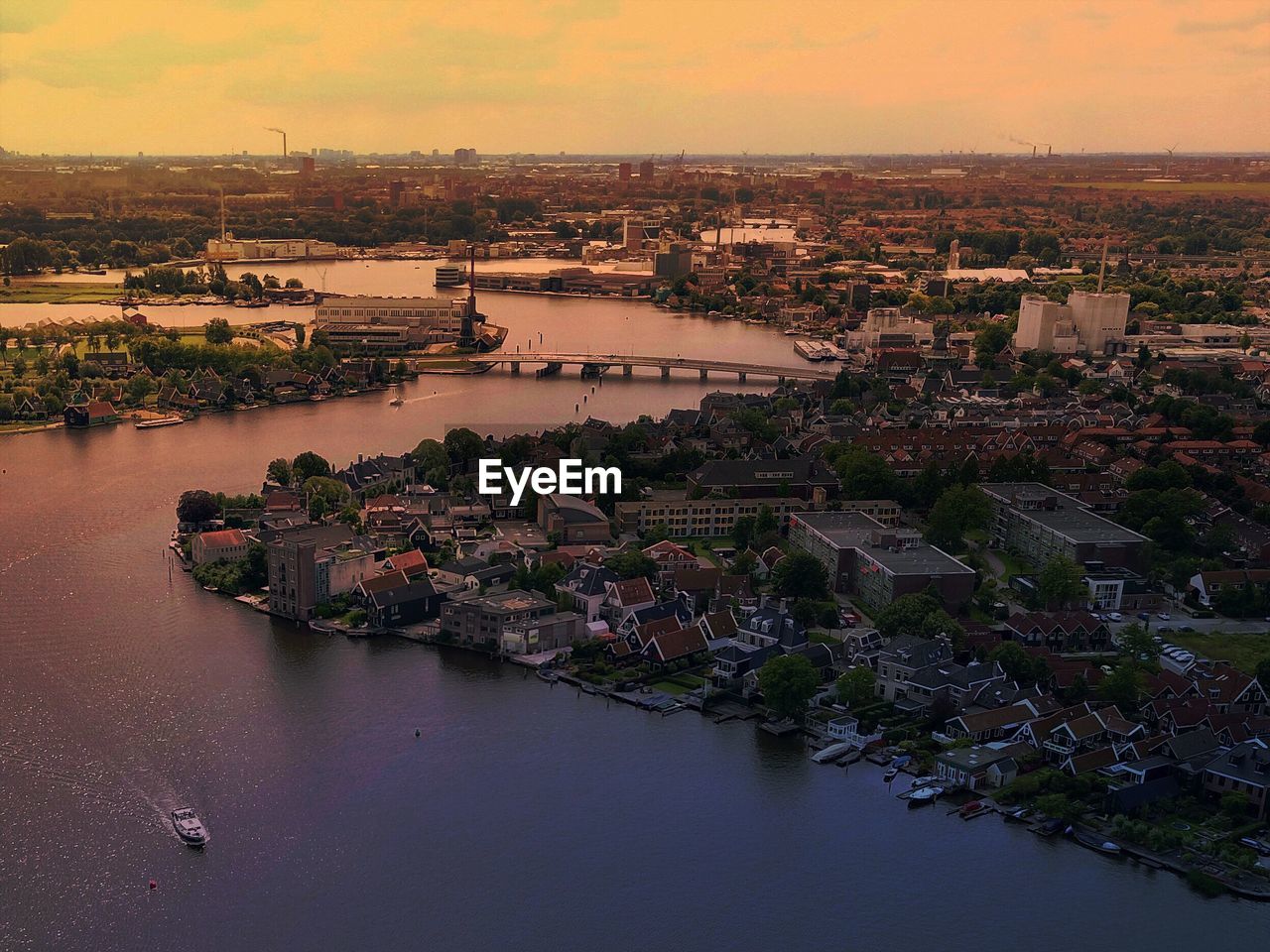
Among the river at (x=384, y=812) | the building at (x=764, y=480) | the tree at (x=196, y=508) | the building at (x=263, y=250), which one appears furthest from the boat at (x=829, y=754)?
the building at (x=263, y=250)

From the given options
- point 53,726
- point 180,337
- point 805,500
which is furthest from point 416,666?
point 180,337

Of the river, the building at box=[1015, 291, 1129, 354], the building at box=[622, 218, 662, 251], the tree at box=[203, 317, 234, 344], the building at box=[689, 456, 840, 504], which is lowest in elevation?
the river

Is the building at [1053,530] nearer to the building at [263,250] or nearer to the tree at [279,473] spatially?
the tree at [279,473]

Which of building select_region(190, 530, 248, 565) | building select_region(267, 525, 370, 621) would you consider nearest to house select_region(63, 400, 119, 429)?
building select_region(190, 530, 248, 565)

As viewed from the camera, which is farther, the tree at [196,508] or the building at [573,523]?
the tree at [196,508]

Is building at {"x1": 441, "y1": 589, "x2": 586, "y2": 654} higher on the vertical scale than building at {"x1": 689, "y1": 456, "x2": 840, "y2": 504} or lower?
lower

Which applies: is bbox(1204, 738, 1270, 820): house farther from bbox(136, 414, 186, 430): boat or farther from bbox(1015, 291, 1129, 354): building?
bbox(1015, 291, 1129, 354): building

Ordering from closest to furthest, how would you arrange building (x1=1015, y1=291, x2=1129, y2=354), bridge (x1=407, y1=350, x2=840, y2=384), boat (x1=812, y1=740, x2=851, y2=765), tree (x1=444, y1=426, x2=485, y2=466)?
1. boat (x1=812, y1=740, x2=851, y2=765)
2. tree (x1=444, y1=426, x2=485, y2=466)
3. bridge (x1=407, y1=350, x2=840, y2=384)
4. building (x1=1015, y1=291, x2=1129, y2=354)

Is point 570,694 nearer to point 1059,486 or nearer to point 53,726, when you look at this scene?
point 53,726
